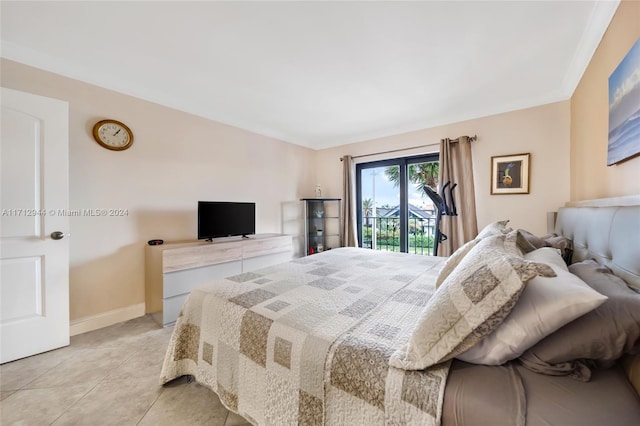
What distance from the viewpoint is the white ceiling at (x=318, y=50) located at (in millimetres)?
1603

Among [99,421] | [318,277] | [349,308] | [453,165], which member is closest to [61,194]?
[99,421]

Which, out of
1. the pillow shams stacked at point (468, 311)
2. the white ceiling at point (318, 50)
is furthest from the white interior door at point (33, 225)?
the pillow shams stacked at point (468, 311)

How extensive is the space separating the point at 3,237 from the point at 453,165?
4.56m

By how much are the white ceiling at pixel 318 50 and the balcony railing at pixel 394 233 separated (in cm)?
178

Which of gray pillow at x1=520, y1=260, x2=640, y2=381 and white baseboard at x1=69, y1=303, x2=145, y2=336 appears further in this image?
white baseboard at x1=69, y1=303, x2=145, y2=336

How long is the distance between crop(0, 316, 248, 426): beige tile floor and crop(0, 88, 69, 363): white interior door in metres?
0.21

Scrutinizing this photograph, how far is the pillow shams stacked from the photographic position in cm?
70

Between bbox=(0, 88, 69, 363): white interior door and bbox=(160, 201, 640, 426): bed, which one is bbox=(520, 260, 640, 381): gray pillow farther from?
bbox=(0, 88, 69, 363): white interior door

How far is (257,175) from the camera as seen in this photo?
151 inches

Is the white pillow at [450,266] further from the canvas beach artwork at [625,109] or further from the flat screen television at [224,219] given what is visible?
the flat screen television at [224,219]

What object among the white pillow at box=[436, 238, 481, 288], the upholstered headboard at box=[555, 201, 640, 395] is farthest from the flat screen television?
the upholstered headboard at box=[555, 201, 640, 395]

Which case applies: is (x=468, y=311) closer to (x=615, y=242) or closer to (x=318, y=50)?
(x=615, y=242)

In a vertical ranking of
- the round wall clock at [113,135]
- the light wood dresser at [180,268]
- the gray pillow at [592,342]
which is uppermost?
the round wall clock at [113,135]

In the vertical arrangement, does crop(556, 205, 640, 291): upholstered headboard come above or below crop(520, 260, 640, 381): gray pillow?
above
